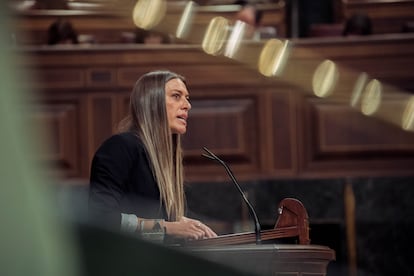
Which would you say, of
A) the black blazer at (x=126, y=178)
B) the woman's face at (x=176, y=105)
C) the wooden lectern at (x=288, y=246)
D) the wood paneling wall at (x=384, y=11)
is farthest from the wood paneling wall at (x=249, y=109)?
the wooden lectern at (x=288, y=246)

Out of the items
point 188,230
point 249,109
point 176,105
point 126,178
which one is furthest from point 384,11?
point 188,230

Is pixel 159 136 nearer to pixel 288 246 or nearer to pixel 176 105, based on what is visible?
pixel 176 105

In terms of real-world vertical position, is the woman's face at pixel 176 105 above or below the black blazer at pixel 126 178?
above

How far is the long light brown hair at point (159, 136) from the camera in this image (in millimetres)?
2217

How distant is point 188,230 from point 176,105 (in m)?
0.47

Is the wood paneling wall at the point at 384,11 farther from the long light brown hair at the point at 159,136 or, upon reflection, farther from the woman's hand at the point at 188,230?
the woman's hand at the point at 188,230

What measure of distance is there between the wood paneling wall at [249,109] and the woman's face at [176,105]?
2.04m

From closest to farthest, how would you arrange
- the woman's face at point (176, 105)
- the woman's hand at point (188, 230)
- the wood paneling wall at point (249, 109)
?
the woman's hand at point (188, 230)
the woman's face at point (176, 105)
the wood paneling wall at point (249, 109)

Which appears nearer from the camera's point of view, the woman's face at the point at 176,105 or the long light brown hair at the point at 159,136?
the long light brown hair at the point at 159,136

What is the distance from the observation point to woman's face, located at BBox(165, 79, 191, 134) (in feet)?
7.70

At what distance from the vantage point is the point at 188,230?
1.97 meters

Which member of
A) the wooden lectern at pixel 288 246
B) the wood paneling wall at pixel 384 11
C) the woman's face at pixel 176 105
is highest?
the woman's face at pixel 176 105

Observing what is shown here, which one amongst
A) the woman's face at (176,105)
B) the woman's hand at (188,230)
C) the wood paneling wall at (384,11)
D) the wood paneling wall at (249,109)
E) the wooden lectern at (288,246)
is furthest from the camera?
the wood paneling wall at (384,11)

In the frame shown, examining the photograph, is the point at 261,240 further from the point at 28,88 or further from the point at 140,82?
the point at 28,88
